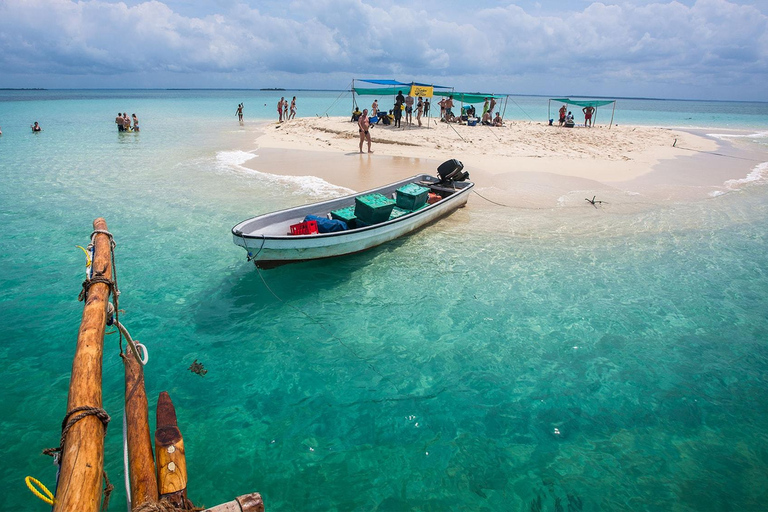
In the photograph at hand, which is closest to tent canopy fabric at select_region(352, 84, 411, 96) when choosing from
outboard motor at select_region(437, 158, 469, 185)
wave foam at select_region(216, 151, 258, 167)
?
wave foam at select_region(216, 151, 258, 167)

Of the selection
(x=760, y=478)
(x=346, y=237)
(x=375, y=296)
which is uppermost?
(x=346, y=237)

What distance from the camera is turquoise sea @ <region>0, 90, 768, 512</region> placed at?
196 inches

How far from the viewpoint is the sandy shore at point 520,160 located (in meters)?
17.2

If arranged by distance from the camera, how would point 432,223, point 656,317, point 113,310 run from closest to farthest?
point 113,310
point 656,317
point 432,223

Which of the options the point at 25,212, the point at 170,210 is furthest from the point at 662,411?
the point at 25,212

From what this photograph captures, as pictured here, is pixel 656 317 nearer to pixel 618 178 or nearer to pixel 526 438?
pixel 526 438

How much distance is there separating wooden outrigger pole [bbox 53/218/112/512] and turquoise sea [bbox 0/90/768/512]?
2177 mm

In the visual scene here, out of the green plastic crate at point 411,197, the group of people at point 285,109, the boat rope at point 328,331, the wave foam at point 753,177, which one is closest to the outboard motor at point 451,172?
the green plastic crate at point 411,197

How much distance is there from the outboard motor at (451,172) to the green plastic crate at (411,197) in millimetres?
2547

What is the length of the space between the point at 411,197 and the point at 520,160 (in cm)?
1293

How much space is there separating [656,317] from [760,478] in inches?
147

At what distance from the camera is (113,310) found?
442 cm

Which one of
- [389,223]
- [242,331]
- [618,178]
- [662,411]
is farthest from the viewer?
[618,178]

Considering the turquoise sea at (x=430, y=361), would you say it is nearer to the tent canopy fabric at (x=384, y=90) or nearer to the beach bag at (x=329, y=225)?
the beach bag at (x=329, y=225)
